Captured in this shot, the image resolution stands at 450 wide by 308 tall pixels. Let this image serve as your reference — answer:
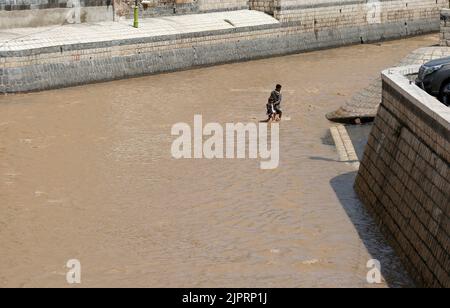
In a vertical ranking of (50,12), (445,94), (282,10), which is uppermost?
(445,94)

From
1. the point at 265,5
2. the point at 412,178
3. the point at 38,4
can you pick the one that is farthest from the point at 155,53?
the point at 412,178

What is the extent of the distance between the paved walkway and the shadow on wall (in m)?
14.9

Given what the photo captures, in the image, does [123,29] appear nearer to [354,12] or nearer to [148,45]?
[148,45]

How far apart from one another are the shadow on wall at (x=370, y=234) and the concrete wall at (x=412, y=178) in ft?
0.53

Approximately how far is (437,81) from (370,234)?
443cm

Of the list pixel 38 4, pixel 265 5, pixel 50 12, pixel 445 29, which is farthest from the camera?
pixel 265 5

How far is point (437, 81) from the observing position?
21.8 meters

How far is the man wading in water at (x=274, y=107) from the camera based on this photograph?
29.2 m

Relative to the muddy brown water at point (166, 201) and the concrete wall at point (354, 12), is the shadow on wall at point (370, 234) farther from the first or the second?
the concrete wall at point (354, 12)

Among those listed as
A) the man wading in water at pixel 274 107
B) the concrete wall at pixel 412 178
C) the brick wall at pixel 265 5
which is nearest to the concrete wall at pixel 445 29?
the man wading in water at pixel 274 107

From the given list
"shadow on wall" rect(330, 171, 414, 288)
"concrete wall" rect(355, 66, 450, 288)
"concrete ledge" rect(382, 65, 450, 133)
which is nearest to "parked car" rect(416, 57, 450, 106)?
"concrete ledge" rect(382, 65, 450, 133)
